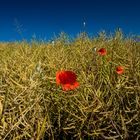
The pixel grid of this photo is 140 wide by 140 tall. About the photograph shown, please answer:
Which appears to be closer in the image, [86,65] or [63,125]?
[63,125]

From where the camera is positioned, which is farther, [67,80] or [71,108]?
[71,108]

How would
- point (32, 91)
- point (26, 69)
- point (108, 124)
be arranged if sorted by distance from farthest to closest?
point (26, 69)
point (108, 124)
point (32, 91)

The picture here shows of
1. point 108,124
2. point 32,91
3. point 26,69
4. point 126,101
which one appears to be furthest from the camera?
point 26,69

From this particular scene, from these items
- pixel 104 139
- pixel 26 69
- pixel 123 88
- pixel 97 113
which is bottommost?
pixel 104 139

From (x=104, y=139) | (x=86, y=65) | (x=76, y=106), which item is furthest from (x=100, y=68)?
(x=104, y=139)

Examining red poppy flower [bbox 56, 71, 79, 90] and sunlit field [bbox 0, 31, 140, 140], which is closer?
red poppy flower [bbox 56, 71, 79, 90]

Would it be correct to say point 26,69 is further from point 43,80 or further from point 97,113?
point 97,113

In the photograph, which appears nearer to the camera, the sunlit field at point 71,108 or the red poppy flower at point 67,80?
the red poppy flower at point 67,80

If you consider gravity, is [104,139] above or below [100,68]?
below
